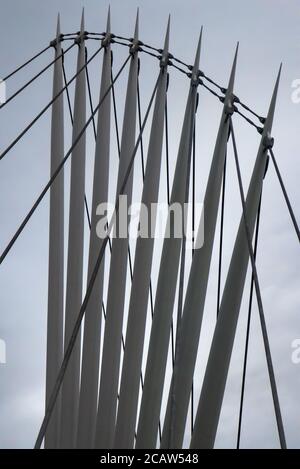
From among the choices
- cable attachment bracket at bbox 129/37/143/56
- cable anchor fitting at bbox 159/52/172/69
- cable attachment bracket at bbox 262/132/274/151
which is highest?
cable attachment bracket at bbox 129/37/143/56

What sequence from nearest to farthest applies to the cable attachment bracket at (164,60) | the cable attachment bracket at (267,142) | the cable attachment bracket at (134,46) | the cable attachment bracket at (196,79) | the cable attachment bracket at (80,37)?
the cable attachment bracket at (267,142) < the cable attachment bracket at (196,79) < the cable attachment bracket at (164,60) < the cable attachment bracket at (134,46) < the cable attachment bracket at (80,37)

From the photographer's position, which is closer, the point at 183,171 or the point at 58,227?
the point at 183,171

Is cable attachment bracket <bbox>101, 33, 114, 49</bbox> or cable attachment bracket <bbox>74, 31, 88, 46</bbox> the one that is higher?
cable attachment bracket <bbox>74, 31, 88, 46</bbox>

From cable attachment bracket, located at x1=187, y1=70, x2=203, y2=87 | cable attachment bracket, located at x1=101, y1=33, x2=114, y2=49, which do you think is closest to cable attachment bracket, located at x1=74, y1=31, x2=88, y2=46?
cable attachment bracket, located at x1=101, y1=33, x2=114, y2=49

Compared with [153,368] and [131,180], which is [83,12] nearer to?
[131,180]

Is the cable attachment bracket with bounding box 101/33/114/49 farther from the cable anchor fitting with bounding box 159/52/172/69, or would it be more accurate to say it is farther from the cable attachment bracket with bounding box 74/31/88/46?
the cable anchor fitting with bounding box 159/52/172/69

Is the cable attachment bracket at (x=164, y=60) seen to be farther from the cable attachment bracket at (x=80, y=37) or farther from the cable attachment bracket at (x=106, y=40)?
the cable attachment bracket at (x=80, y=37)

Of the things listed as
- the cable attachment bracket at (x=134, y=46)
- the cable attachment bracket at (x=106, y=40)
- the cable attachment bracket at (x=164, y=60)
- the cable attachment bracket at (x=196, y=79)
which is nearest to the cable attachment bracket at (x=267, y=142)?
the cable attachment bracket at (x=196, y=79)

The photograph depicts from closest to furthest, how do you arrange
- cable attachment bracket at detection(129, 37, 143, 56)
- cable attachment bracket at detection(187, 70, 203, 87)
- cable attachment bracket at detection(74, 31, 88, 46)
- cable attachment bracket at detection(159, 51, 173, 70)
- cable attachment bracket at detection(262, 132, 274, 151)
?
cable attachment bracket at detection(262, 132, 274, 151)
cable attachment bracket at detection(187, 70, 203, 87)
cable attachment bracket at detection(159, 51, 173, 70)
cable attachment bracket at detection(129, 37, 143, 56)
cable attachment bracket at detection(74, 31, 88, 46)

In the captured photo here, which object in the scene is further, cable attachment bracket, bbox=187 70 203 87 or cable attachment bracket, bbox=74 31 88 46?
cable attachment bracket, bbox=74 31 88 46

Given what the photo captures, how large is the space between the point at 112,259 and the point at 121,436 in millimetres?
4518

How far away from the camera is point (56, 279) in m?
18.9

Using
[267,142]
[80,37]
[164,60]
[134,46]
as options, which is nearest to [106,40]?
[134,46]
